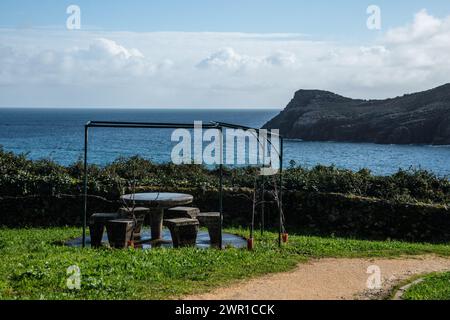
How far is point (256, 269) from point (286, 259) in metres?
1.48

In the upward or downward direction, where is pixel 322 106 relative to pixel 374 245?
upward

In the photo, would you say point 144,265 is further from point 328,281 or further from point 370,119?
point 370,119

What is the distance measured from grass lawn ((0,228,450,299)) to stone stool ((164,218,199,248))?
883 millimetres

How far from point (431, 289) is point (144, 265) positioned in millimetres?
5494

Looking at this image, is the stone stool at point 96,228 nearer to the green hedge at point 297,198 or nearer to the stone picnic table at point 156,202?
the stone picnic table at point 156,202

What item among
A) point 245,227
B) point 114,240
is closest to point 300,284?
point 114,240

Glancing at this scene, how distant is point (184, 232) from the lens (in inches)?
595

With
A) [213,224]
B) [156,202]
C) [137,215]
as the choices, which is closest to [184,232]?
[213,224]

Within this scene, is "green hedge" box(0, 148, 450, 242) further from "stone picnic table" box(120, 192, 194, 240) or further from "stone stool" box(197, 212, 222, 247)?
"stone stool" box(197, 212, 222, 247)

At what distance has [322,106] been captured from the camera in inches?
6038

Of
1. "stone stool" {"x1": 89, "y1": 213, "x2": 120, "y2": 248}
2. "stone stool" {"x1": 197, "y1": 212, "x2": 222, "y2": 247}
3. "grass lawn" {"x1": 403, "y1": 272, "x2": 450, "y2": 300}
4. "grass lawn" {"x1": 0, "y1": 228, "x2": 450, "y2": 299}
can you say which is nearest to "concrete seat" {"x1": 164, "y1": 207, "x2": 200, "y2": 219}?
"stone stool" {"x1": 197, "y1": 212, "x2": 222, "y2": 247}

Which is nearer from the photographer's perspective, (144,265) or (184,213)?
(144,265)

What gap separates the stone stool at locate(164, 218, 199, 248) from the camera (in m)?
15.0
